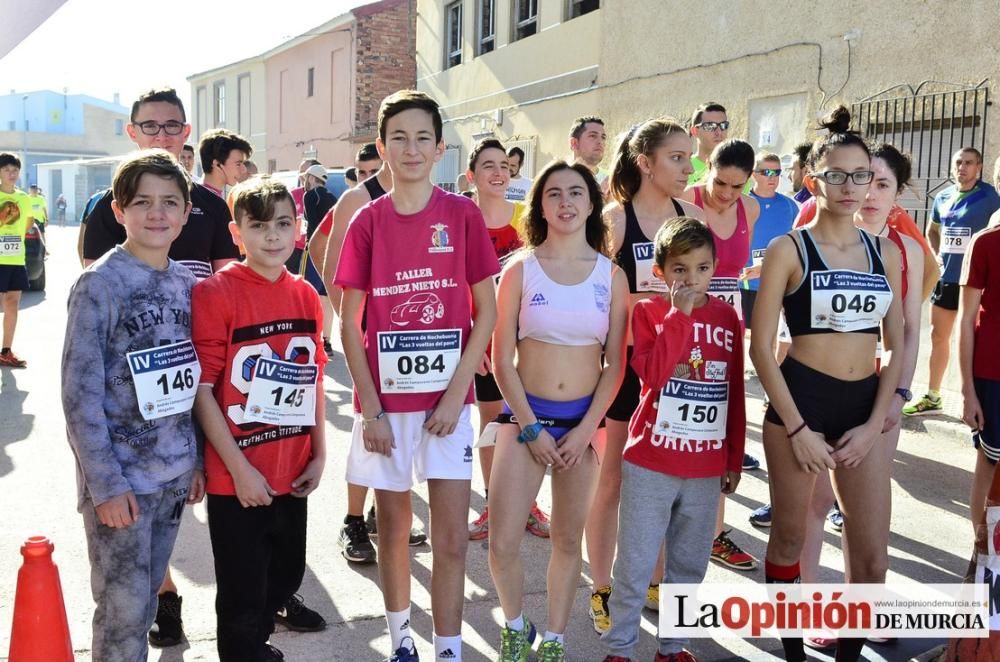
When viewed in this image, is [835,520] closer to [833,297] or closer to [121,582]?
[833,297]

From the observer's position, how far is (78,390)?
2.69 metres

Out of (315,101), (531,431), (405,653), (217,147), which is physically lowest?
(405,653)

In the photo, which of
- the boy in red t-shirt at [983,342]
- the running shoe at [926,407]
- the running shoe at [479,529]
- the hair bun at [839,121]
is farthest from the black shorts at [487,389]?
the running shoe at [926,407]

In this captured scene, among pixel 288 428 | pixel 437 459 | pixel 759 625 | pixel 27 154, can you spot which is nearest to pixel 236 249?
pixel 288 428

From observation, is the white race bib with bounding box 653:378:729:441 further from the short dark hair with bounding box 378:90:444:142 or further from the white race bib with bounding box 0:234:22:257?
the white race bib with bounding box 0:234:22:257

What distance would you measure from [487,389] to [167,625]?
1930mm

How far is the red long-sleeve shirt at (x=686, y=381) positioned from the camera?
329 centimetres

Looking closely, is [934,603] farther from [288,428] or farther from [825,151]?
[288,428]

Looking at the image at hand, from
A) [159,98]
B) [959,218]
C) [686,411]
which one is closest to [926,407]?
[959,218]

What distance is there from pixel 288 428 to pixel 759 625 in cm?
221

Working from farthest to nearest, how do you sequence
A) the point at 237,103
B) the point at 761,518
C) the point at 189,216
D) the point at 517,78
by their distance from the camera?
the point at 237,103
the point at 517,78
the point at 761,518
the point at 189,216

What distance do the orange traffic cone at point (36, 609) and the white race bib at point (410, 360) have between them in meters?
1.22

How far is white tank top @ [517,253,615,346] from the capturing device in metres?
3.37

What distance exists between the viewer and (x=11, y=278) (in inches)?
371
